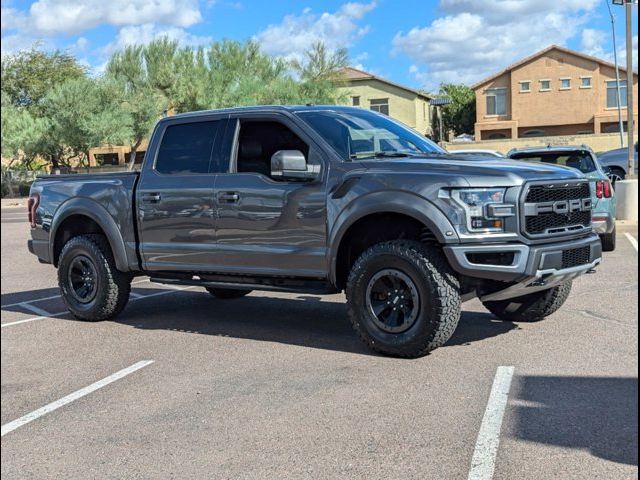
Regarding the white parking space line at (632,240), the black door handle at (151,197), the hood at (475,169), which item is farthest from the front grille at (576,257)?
the white parking space line at (632,240)

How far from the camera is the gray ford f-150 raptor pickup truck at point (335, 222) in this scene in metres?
5.70

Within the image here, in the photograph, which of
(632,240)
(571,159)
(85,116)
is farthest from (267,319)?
(85,116)

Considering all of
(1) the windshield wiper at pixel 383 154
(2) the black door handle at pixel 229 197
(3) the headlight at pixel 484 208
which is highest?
(1) the windshield wiper at pixel 383 154

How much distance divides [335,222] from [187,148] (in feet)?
6.59

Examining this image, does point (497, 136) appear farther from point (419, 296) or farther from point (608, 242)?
point (419, 296)

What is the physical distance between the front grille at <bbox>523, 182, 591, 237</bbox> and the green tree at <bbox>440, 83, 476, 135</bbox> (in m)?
72.2

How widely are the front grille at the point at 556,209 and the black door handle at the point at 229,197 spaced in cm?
252

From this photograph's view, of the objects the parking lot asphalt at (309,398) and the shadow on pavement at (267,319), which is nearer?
the parking lot asphalt at (309,398)

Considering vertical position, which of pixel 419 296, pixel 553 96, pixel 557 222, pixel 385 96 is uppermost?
pixel 385 96

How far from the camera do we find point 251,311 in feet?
27.7

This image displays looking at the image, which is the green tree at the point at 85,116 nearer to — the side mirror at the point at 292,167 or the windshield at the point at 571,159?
the windshield at the point at 571,159

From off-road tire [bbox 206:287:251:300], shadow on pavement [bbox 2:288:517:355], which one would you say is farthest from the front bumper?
off-road tire [bbox 206:287:251:300]

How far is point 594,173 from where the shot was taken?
11.2 m

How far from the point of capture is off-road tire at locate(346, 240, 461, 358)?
5773 mm
